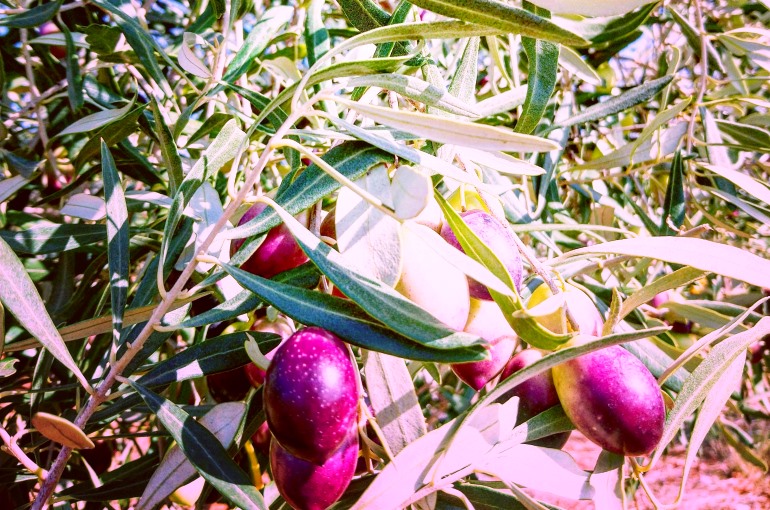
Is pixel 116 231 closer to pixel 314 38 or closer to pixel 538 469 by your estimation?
pixel 314 38

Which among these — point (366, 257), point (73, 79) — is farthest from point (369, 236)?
point (73, 79)

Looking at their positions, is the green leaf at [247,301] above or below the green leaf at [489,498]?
above

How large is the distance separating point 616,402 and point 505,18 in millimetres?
355

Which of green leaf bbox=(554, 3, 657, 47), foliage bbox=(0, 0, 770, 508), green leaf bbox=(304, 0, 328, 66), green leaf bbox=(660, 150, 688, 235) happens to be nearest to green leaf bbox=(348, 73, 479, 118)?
foliage bbox=(0, 0, 770, 508)

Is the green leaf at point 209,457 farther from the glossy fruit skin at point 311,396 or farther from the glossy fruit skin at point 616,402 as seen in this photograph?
the glossy fruit skin at point 616,402

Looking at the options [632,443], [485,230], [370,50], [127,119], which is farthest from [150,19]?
[632,443]

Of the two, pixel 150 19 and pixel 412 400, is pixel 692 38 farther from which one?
pixel 150 19

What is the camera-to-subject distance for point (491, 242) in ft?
1.71

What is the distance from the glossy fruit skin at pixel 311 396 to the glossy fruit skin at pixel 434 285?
0.29 ft

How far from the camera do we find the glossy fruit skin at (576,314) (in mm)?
589

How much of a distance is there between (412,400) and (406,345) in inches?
5.6

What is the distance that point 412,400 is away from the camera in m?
0.57

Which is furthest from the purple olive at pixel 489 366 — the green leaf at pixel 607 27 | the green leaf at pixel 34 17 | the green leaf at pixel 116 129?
the green leaf at pixel 34 17

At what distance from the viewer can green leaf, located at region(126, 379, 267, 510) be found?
538mm
